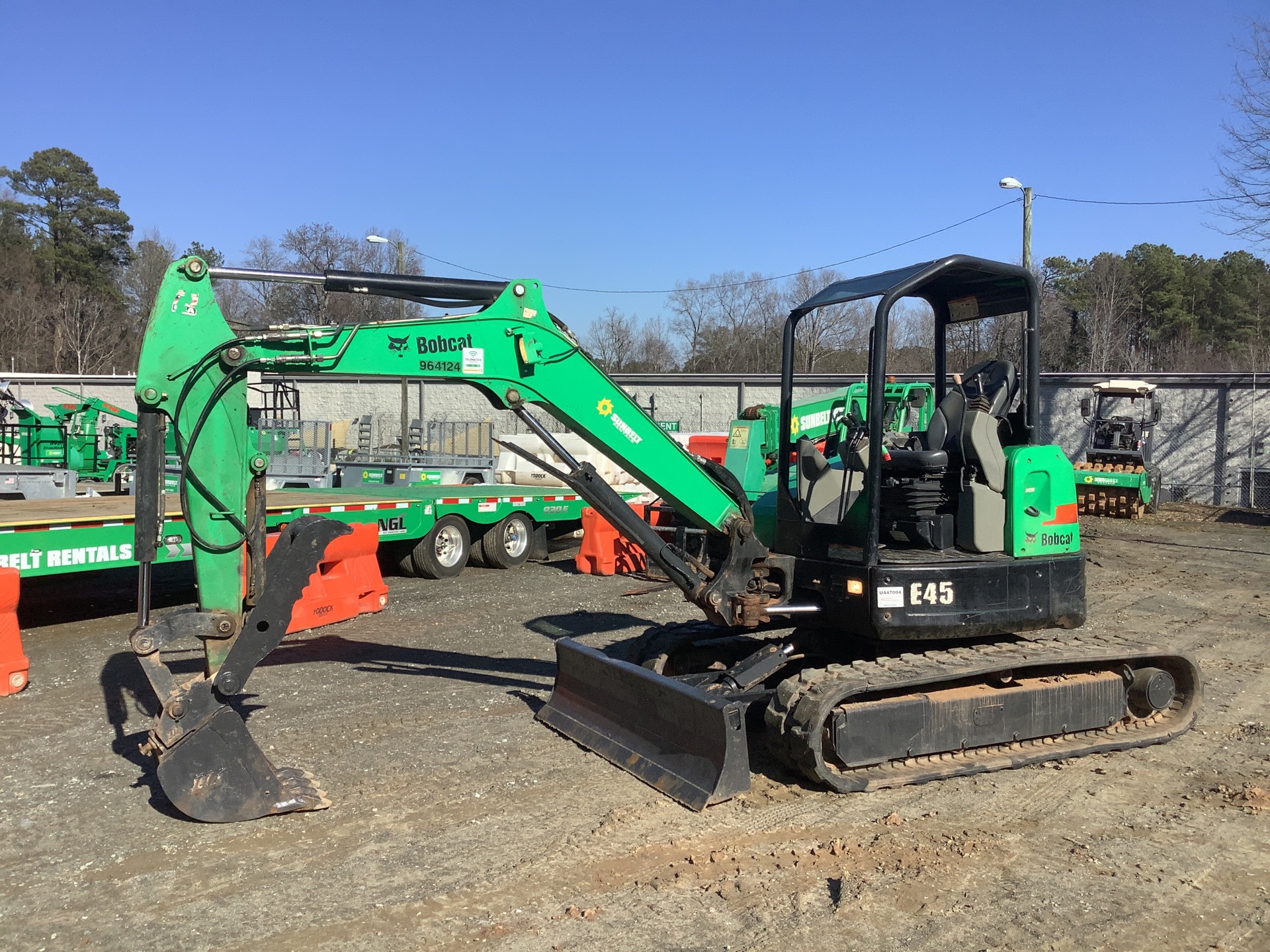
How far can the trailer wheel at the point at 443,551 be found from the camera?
41.6 feet

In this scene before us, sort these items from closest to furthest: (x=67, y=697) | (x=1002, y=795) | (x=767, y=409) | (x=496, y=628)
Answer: (x=1002, y=795), (x=67, y=697), (x=496, y=628), (x=767, y=409)

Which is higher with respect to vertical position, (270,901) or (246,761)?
(246,761)

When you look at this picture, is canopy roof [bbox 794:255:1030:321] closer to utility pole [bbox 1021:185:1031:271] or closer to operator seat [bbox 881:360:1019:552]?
operator seat [bbox 881:360:1019:552]

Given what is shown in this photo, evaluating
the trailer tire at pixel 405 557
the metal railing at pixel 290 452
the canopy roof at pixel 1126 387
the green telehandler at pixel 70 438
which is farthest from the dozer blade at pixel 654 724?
the canopy roof at pixel 1126 387

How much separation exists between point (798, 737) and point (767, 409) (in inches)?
401

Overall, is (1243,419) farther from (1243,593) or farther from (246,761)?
(246,761)

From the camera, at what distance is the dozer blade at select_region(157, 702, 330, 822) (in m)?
4.81

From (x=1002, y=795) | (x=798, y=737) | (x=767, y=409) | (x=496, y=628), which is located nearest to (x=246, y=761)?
(x=798, y=737)

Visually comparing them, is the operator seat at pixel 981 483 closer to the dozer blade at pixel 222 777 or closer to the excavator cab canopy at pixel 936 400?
the excavator cab canopy at pixel 936 400

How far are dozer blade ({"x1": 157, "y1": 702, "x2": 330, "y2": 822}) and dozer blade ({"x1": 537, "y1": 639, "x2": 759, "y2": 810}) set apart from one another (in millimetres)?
1717

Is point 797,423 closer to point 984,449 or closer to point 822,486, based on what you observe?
point 822,486

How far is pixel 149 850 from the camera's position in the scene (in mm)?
4637

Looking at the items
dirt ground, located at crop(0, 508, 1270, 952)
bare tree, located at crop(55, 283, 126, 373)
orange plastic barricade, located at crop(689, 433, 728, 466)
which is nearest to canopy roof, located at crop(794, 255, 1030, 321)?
dirt ground, located at crop(0, 508, 1270, 952)

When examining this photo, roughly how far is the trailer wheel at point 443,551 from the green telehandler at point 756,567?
6.37 m
